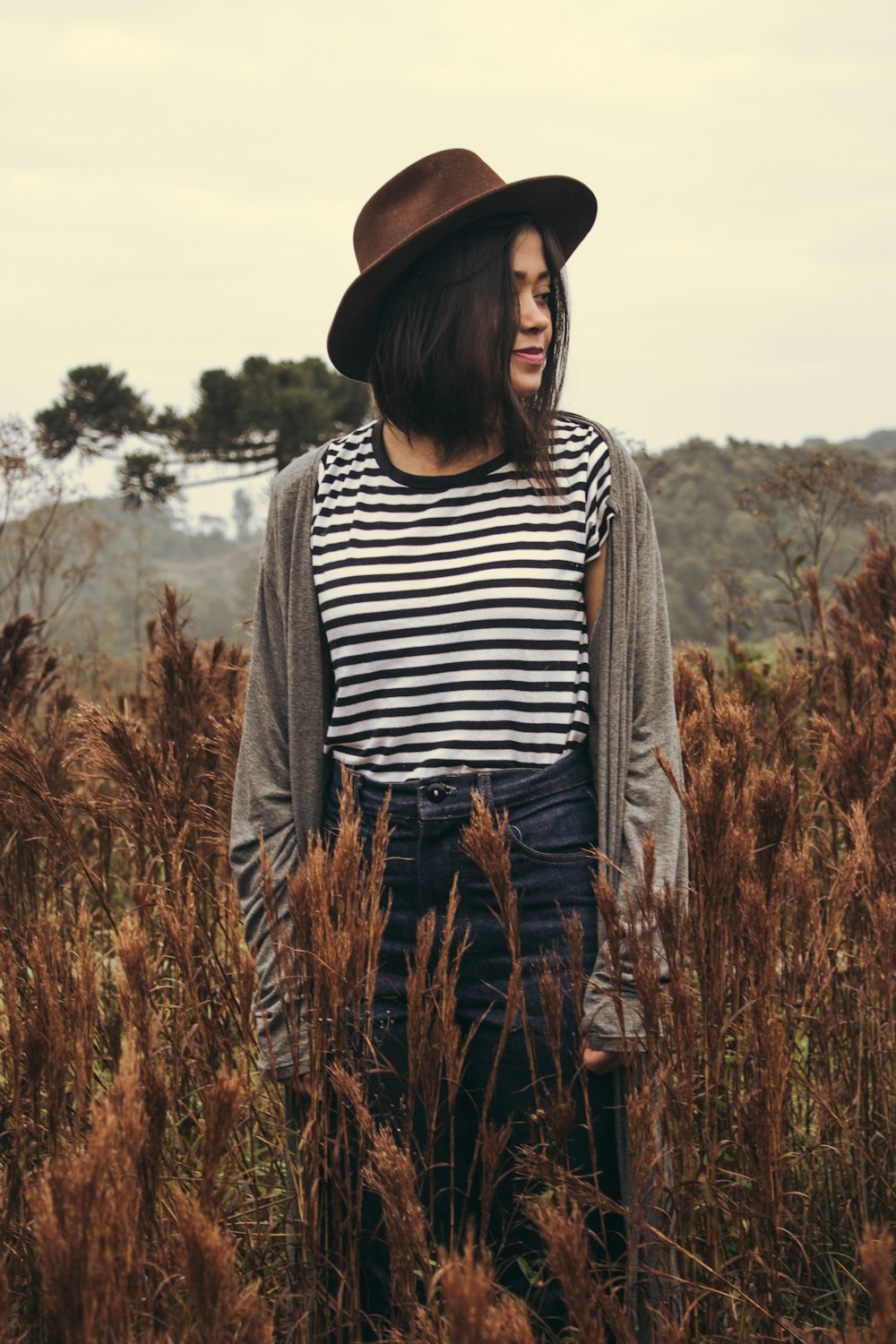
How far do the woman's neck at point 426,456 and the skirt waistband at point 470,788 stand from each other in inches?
19.9

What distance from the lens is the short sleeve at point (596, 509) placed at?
74.1 inches

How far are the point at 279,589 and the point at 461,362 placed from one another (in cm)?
48

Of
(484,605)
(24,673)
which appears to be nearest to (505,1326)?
(484,605)

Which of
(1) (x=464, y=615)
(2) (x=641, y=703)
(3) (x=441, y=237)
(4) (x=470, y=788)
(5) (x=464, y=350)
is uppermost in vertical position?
(3) (x=441, y=237)

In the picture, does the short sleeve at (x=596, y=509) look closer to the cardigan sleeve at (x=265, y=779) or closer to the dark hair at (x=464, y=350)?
the dark hair at (x=464, y=350)

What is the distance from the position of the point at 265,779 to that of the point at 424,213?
100 centimetres

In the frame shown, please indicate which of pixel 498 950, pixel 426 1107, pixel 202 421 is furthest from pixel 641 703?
pixel 202 421

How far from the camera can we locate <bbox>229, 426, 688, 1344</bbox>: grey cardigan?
1.80 metres

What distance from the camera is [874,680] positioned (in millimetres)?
3188

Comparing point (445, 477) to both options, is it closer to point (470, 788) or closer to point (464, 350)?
point (464, 350)

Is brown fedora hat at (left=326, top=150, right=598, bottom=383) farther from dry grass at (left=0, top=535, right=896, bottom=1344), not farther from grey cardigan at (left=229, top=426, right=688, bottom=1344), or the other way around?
dry grass at (left=0, top=535, right=896, bottom=1344)

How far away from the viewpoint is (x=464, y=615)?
1.85 meters

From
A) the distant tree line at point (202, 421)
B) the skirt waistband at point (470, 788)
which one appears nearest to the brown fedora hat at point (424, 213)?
the skirt waistband at point (470, 788)

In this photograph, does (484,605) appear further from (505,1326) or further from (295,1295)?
(505,1326)
